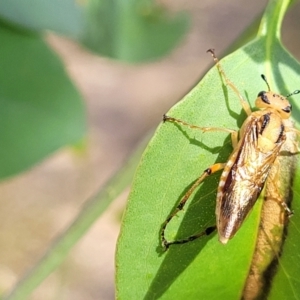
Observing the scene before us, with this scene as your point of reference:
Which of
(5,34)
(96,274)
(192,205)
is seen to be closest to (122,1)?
(5,34)

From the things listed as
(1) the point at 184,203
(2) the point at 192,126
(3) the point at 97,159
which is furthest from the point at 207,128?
(3) the point at 97,159

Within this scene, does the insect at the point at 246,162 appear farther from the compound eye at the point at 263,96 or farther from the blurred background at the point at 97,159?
the blurred background at the point at 97,159

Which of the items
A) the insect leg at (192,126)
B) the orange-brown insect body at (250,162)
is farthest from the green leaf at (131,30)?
the insect leg at (192,126)

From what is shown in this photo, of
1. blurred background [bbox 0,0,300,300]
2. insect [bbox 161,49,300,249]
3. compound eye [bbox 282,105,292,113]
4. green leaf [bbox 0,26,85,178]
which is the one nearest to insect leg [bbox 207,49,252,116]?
insect [bbox 161,49,300,249]

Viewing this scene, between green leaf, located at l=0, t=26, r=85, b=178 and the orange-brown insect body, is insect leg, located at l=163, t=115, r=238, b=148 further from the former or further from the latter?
green leaf, located at l=0, t=26, r=85, b=178

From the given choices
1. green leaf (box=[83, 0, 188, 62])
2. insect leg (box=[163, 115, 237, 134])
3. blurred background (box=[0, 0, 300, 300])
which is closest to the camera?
insect leg (box=[163, 115, 237, 134])

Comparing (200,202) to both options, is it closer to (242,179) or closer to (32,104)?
(242,179)
